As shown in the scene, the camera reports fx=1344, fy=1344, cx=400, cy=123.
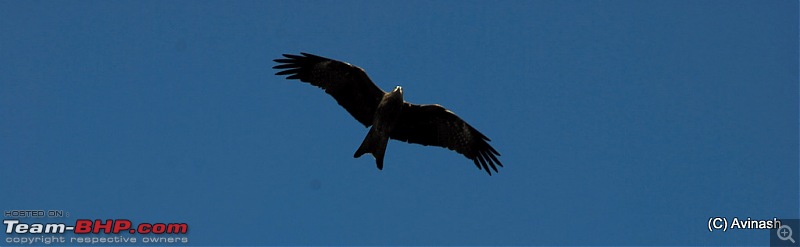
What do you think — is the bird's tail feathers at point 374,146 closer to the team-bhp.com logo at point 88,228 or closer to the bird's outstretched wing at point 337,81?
the bird's outstretched wing at point 337,81

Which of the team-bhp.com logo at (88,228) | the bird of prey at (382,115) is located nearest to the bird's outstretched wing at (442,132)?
the bird of prey at (382,115)

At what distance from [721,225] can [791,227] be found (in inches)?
53.9

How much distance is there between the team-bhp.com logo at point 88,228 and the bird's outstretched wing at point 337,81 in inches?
148

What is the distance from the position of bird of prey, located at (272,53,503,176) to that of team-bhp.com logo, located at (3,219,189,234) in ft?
12.7

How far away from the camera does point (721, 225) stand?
26.9 m

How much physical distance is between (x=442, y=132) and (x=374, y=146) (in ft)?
4.88

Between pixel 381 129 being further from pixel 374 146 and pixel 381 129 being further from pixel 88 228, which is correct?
pixel 88 228

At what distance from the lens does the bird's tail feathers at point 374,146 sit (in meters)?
25.4

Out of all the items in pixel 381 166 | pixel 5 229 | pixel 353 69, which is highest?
pixel 353 69

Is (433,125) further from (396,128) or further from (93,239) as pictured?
(93,239)

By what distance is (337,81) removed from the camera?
25.8 metres

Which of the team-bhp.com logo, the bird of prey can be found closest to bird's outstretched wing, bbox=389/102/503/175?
the bird of prey

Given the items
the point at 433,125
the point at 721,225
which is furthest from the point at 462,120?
the point at 721,225

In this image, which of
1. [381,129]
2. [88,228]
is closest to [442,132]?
[381,129]
